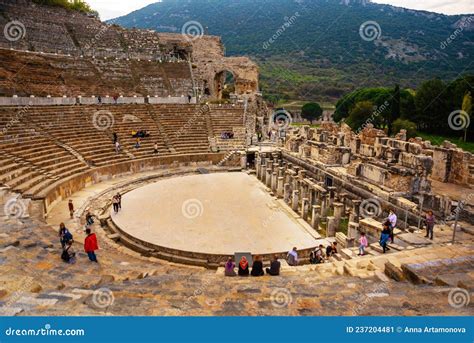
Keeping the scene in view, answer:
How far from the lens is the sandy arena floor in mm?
11516

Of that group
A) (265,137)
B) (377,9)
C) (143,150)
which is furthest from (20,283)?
(377,9)

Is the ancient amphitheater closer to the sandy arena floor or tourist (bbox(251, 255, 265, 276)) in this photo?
the sandy arena floor

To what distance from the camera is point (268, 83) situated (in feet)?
302

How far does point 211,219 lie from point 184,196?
3726mm

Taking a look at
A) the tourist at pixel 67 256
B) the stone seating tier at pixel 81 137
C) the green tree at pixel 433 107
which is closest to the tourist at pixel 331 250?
the tourist at pixel 67 256

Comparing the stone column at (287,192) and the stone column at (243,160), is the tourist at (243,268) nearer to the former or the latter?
the stone column at (287,192)

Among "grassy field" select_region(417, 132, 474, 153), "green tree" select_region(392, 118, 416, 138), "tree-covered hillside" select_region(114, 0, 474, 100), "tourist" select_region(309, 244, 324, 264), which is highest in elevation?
"tree-covered hillside" select_region(114, 0, 474, 100)

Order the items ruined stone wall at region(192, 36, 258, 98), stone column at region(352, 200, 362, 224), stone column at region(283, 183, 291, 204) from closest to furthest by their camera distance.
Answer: stone column at region(352, 200, 362, 224) → stone column at region(283, 183, 291, 204) → ruined stone wall at region(192, 36, 258, 98)

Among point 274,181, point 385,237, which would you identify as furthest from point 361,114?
point 385,237

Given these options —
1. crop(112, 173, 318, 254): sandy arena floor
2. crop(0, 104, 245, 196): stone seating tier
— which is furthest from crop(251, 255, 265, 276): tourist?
crop(0, 104, 245, 196): stone seating tier

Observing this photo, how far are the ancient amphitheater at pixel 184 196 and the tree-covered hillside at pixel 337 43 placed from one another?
150 feet

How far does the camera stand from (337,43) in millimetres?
112562

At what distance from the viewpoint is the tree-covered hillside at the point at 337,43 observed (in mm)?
86500

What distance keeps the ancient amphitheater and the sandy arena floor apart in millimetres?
99
